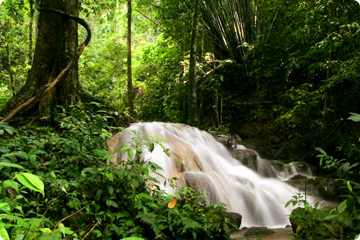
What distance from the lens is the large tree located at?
4.19 m

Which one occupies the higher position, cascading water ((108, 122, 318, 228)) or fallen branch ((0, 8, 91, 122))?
fallen branch ((0, 8, 91, 122))

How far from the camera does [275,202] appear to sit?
505cm

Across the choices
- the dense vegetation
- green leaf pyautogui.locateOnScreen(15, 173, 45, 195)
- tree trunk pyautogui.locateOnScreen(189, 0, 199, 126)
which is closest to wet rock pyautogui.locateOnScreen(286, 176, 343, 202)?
the dense vegetation

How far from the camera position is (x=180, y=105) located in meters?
10.9

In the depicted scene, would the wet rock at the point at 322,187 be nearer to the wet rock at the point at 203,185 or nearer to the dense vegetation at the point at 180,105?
the dense vegetation at the point at 180,105

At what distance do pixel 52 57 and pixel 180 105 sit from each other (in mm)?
6761

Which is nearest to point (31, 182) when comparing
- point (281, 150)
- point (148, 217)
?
point (148, 217)

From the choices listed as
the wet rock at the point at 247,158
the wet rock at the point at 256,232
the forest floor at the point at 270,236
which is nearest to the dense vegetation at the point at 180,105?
the forest floor at the point at 270,236

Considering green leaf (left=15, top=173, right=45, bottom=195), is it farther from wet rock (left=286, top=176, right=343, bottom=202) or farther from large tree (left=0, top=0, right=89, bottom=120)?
wet rock (left=286, top=176, right=343, bottom=202)

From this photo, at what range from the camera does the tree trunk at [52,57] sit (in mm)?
4277

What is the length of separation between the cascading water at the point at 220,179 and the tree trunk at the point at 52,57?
→ 1.22 m

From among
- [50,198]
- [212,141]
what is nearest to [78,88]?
[50,198]

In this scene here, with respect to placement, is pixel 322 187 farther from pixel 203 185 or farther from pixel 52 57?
pixel 52 57

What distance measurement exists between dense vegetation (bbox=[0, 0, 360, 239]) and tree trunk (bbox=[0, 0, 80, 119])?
3 cm
